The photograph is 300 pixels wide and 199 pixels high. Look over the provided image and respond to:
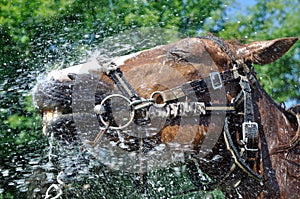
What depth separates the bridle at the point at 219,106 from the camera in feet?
9.91

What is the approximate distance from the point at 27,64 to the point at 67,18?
161cm

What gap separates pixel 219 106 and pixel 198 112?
0.54 feet

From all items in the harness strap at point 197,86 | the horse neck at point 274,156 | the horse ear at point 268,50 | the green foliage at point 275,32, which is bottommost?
the horse neck at point 274,156

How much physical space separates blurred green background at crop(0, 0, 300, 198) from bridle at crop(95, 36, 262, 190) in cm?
252

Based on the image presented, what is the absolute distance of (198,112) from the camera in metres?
3.12

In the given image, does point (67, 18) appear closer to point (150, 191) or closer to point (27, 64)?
point (27, 64)

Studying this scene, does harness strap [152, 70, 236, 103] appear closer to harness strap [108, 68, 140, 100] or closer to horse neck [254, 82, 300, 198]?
harness strap [108, 68, 140, 100]

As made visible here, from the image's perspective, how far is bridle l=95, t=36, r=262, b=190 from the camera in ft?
9.91

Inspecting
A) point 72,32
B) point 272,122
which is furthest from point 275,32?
point 272,122

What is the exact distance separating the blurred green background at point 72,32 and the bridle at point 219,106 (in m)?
2.52

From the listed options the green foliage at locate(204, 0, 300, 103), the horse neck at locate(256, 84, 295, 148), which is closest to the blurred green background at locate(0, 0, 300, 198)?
the green foliage at locate(204, 0, 300, 103)

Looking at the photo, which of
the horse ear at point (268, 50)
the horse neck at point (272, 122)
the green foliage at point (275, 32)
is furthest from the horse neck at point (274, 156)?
the green foliage at point (275, 32)

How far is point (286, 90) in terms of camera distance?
30.9 feet

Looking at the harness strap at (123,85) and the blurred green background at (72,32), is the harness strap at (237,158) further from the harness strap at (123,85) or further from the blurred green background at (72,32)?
the blurred green background at (72,32)
